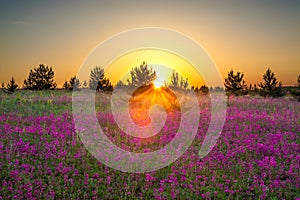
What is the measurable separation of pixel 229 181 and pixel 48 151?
504 cm

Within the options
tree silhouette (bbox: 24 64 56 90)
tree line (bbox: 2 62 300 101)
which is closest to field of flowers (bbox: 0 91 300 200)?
tree line (bbox: 2 62 300 101)

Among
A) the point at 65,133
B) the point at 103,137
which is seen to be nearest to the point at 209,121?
the point at 103,137

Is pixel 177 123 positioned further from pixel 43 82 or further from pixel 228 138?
pixel 43 82

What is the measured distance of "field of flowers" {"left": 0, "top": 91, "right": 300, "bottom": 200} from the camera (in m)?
7.56

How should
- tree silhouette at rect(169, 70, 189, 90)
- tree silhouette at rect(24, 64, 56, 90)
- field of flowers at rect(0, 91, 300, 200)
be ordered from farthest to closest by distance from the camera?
tree silhouette at rect(24, 64, 56, 90), tree silhouette at rect(169, 70, 189, 90), field of flowers at rect(0, 91, 300, 200)

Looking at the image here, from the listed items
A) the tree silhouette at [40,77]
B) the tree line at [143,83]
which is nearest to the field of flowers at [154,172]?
the tree line at [143,83]

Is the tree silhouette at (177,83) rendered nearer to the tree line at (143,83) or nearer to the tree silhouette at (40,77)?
Result: the tree line at (143,83)

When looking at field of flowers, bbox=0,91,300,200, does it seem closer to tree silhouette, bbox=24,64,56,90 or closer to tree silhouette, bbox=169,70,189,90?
tree silhouette, bbox=169,70,189,90

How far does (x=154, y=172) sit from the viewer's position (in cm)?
865

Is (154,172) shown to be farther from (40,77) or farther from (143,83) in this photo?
(40,77)

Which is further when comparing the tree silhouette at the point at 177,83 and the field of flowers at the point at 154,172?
the tree silhouette at the point at 177,83

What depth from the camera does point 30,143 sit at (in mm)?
10492

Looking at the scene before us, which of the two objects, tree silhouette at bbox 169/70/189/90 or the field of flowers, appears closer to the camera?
the field of flowers

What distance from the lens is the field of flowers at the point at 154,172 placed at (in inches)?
298
